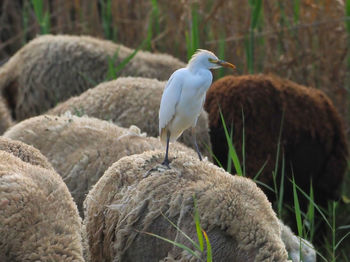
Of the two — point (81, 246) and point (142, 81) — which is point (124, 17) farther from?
point (81, 246)

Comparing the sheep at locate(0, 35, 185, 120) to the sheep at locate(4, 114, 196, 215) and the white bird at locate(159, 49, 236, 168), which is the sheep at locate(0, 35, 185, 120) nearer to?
the sheep at locate(4, 114, 196, 215)

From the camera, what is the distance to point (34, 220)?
2.57m

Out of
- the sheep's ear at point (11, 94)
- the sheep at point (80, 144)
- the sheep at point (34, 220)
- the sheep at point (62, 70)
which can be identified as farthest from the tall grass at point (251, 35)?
the sheep at point (34, 220)

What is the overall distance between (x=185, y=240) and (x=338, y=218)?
3120 mm

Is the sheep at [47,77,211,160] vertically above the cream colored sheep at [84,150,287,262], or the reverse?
the cream colored sheep at [84,150,287,262]

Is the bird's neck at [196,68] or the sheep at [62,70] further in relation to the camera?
the sheep at [62,70]

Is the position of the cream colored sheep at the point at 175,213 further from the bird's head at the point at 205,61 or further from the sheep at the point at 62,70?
the sheep at the point at 62,70

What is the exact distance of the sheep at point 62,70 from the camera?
5754 millimetres

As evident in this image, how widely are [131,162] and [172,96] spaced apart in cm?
30

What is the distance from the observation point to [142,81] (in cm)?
480

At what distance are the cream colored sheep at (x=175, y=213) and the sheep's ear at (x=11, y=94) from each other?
10.3 feet

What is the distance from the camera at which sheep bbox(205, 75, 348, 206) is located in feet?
15.6

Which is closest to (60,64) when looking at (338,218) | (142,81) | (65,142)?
(142,81)

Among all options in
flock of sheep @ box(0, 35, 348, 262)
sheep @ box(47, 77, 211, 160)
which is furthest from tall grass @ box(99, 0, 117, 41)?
sheep @ box(47, 77, 211, 160)
